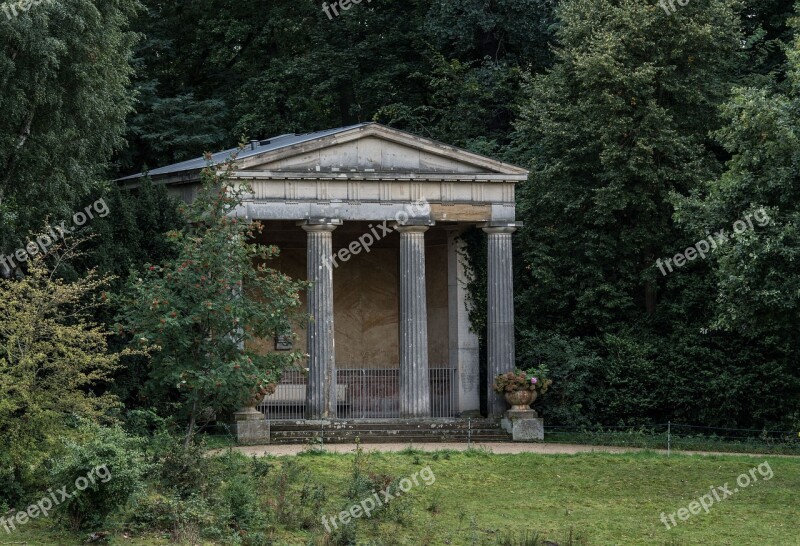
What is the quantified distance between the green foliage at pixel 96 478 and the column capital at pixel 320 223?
43.3 feet

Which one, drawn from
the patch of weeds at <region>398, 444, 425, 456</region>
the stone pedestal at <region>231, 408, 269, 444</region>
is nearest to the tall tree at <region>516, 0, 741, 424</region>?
the patch of weeds at <region>398, 444, 425, 456</region>

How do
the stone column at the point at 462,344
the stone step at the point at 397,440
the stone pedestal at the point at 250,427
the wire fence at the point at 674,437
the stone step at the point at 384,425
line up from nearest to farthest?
the stone pedestal at the point at 250,427, the stone step at the point at 397,440, the wire fence at the point at 674,437, the stone step at the point at 384,425, the stone column at the point at 462,344

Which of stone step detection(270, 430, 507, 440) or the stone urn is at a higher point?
the stone urn

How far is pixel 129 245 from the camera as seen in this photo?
2962cm

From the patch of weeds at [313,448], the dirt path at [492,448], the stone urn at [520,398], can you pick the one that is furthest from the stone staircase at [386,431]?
the stone urn at [520,398]

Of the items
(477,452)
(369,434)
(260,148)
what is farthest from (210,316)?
(260,148)

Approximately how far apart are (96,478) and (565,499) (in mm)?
9087

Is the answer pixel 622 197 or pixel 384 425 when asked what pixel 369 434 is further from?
pixel 622 197

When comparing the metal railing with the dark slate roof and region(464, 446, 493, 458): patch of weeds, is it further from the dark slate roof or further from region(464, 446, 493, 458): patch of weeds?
the dark slate roof

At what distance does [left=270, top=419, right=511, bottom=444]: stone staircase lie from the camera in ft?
98.6

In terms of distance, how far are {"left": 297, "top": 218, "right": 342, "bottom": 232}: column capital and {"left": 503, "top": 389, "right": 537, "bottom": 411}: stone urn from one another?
19.9 ft

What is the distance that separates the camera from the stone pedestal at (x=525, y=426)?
31.2 metres

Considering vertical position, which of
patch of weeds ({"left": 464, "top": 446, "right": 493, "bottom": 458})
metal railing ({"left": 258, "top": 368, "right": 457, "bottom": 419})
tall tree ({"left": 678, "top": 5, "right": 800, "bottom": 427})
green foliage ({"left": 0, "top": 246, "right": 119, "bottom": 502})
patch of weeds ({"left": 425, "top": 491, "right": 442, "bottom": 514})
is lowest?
patch of weeds ({"left": 425, "top": 491, "right": 442, "bottom": 514})

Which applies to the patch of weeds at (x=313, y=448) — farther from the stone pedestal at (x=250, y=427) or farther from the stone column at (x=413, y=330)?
the stone column at (x=413, y=330)
